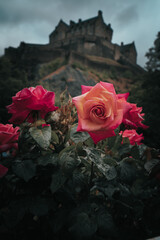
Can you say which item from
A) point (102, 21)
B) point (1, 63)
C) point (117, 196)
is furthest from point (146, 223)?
point (102, 21)

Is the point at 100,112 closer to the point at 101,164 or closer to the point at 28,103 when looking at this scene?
the point at 101,164

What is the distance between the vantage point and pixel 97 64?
96.8ft

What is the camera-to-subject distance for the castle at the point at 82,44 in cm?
2950

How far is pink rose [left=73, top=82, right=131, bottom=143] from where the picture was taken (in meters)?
0.59

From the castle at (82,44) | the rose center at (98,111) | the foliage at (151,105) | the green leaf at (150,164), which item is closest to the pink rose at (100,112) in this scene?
the rose center at (98,111)

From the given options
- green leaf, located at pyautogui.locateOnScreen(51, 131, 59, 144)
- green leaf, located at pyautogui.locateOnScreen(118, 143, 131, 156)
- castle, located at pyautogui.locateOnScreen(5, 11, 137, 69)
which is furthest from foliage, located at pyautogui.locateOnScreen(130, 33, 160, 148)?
castle, located at pyautogui.locateOnScreen(5, 11, 137, 69)

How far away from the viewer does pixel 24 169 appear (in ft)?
2.04

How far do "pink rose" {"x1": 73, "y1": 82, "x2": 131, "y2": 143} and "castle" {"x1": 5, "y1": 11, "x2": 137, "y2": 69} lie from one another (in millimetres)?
29869

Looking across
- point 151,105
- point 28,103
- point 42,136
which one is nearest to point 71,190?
point 42,136

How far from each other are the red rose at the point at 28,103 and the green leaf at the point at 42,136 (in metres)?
0.10

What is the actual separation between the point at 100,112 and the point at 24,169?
1.12 ft

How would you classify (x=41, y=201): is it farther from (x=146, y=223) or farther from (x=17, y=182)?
(x=146, y=223)

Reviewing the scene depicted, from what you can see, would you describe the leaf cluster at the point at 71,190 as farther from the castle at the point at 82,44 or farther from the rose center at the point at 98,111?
the castle at the point at 82,44

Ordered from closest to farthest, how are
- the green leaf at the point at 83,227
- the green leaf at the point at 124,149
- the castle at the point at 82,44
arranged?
1. the green leaf at the point at 83,227
2. the green leaf at the point at 124,149
3. the castle at the point at 82,44
